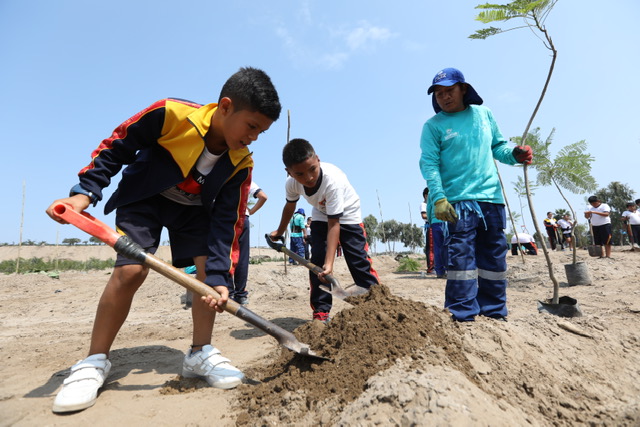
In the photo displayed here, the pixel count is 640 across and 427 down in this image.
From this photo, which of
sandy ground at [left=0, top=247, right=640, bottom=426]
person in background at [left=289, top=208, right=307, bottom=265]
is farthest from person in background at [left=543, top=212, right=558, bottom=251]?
sandy ground at [left=0, top=247, right=640, bottom=426]

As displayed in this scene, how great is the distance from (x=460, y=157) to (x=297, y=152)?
1.35 metres

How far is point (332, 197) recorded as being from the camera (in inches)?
131

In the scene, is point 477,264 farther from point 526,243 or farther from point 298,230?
point 526,243

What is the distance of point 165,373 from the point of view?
2340mm

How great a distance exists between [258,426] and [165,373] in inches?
41.8

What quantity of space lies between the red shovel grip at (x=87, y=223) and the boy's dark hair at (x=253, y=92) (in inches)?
37.1

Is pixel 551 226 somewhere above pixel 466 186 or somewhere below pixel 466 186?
above

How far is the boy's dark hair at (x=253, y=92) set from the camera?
6.54ft

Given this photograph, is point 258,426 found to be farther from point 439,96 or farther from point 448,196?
point 439,96

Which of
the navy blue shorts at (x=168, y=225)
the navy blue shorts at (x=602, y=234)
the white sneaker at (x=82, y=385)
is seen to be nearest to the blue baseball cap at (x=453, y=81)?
the navy blue shorts at (x=168, y=225)

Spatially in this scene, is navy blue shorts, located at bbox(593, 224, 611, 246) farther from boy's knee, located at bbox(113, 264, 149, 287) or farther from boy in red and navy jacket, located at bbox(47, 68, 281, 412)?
boy's knee, located at bbox(113, 264, 149, 287)

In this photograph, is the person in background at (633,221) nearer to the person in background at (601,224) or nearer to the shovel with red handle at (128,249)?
the person in background at (601,224)

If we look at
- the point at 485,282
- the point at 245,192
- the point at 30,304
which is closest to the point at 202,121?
the point at 245,192

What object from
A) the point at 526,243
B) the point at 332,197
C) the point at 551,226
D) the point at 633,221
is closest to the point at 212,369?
the point at 332,197
